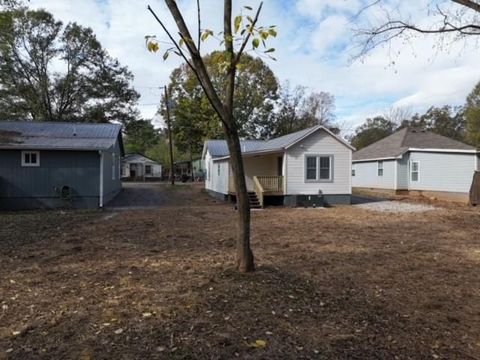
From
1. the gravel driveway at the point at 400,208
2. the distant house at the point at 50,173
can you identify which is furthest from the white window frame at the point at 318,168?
the distant house at the point at 50,173

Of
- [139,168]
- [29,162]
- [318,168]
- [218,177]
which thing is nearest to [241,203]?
[29,162]

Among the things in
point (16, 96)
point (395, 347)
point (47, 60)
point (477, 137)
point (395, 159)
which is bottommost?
point (395, 347)

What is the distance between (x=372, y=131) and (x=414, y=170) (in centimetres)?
3164

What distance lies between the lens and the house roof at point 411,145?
2402cm

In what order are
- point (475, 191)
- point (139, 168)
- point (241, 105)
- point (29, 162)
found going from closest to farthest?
point (29, 162), point (475, 191), point (241, 105), point (139, 168)

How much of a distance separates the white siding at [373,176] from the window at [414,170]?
104 centimetres

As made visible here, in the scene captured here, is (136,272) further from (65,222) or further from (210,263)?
(65,222)

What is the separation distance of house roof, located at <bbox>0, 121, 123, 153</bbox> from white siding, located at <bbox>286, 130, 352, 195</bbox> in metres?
8.03

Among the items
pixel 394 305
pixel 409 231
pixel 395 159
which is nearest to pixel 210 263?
pixel 394 305

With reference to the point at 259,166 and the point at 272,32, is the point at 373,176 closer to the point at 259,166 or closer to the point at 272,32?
the point at 259,166

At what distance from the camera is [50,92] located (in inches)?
1383

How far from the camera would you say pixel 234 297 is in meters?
4.66

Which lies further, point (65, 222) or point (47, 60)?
point (47, 60)

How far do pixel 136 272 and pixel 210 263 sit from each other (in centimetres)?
114
